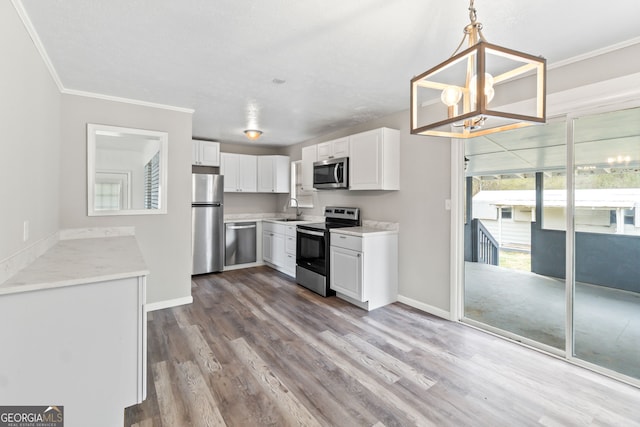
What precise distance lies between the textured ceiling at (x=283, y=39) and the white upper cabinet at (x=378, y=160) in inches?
24.4

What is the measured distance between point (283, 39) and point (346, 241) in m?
2.33

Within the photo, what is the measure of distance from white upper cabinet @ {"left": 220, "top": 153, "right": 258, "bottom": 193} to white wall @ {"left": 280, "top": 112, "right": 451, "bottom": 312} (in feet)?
9.02

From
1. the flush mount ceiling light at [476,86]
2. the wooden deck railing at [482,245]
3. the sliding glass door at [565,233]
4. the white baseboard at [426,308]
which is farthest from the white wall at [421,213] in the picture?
the flush mount ceiling light at [476,86]

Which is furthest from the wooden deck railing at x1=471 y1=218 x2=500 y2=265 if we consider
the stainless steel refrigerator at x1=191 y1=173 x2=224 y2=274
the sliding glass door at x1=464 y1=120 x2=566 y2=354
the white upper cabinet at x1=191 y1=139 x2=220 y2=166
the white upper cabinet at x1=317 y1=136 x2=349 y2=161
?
the white upper cabinet at x1=191 y1=139 x2=220 y2=166

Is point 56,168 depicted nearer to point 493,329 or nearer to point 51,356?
point 51,356

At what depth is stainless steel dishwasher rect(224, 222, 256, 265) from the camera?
5.40 m

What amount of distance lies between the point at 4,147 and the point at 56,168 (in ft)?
5.00

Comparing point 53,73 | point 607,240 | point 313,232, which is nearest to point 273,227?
point 313,232

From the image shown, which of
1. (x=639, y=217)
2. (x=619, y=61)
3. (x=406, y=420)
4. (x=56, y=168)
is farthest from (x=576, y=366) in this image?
(x=56, y=168)

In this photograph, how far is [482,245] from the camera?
360 centimetres

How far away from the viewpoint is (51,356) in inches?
56.9

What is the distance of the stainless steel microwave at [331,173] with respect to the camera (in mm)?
4184

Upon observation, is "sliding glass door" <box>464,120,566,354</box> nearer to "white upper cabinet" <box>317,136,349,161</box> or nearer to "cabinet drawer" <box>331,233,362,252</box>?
"cabinet drawer" <box>331,233,362,252</box>

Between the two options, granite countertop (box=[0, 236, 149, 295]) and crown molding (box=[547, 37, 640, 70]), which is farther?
crown molding (box=[547, 37, 640, 70])
